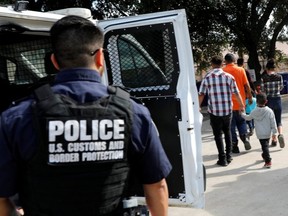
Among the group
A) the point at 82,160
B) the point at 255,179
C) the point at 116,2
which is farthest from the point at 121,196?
the point at 116,2

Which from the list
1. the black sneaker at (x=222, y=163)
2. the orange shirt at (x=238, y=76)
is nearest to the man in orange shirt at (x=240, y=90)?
the orange shirt at (x=238, y=76)

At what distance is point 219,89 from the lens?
6.03m

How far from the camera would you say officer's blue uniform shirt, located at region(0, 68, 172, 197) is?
1.60 m

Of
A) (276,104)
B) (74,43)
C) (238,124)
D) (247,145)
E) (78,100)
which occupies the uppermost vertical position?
(74,43)

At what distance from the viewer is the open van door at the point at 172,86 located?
3.06 m

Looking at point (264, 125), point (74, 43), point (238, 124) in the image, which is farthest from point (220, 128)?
point (74, 43)

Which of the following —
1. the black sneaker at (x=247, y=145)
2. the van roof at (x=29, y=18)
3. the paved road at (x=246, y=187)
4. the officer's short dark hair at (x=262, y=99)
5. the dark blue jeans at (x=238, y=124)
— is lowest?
the paved road at (x=246, y=187)

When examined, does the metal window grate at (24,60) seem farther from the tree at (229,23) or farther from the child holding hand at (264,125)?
the tree at (229,23)

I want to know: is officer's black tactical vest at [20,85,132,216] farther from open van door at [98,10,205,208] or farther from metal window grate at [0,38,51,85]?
metal window grate at [0,38,51,85]

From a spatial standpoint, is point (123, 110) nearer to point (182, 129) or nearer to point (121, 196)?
point (121, 196)

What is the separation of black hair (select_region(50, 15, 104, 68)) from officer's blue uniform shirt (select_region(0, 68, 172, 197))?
0.04 metres

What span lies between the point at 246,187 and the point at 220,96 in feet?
4.80

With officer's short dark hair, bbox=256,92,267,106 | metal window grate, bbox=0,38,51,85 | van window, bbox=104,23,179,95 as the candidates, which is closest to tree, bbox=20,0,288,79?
officer's short dark hair, bbox=256,92,267,106

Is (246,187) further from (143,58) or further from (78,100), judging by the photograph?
(78,100)
